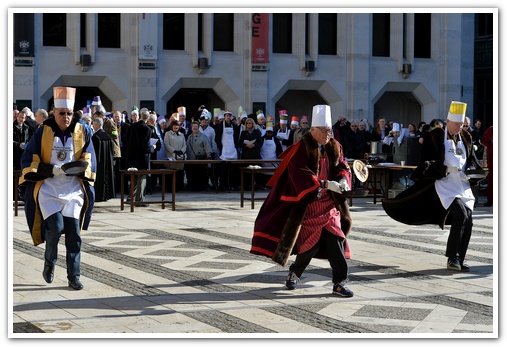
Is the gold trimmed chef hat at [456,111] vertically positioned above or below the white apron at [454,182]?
above

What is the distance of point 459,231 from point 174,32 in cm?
2490

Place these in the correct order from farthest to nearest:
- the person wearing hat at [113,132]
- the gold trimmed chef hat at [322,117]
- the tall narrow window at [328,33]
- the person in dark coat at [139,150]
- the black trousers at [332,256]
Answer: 1. the tall narrow window at [328,33]
2. the person wearing hat at [113,132]
3. the person in dark coat at [139,150]
4. the gold trimmed chef hat at [322,117]
5. the black trousers at [332,256]

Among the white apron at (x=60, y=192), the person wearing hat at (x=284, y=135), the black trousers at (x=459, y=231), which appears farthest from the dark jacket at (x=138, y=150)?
the white apron at (x=60, y=192)

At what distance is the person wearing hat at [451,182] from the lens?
11320 millimetres

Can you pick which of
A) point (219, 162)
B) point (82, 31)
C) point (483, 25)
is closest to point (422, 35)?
point (483, 25)

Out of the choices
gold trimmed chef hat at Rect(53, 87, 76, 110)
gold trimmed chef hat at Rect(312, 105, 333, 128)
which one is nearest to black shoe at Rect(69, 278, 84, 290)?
gold trimmed chef hat at Rect(53, 87, 76, 110)

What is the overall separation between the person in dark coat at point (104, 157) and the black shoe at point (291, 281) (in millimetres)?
8582

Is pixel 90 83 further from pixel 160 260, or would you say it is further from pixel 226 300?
pixel 226 300

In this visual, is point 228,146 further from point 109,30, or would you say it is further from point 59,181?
point 59,181

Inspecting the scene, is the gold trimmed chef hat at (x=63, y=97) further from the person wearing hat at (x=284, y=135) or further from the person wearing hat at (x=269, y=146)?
the person wearing hat at (x=284, y=135)

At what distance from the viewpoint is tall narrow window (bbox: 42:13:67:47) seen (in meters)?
33.3

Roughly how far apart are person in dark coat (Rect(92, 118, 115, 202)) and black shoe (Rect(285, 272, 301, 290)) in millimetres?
8582

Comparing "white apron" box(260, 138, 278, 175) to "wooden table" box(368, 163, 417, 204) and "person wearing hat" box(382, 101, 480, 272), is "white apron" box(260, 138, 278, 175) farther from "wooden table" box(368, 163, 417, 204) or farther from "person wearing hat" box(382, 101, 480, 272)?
"person wearing hat" box(382, 101, 480, 272)
